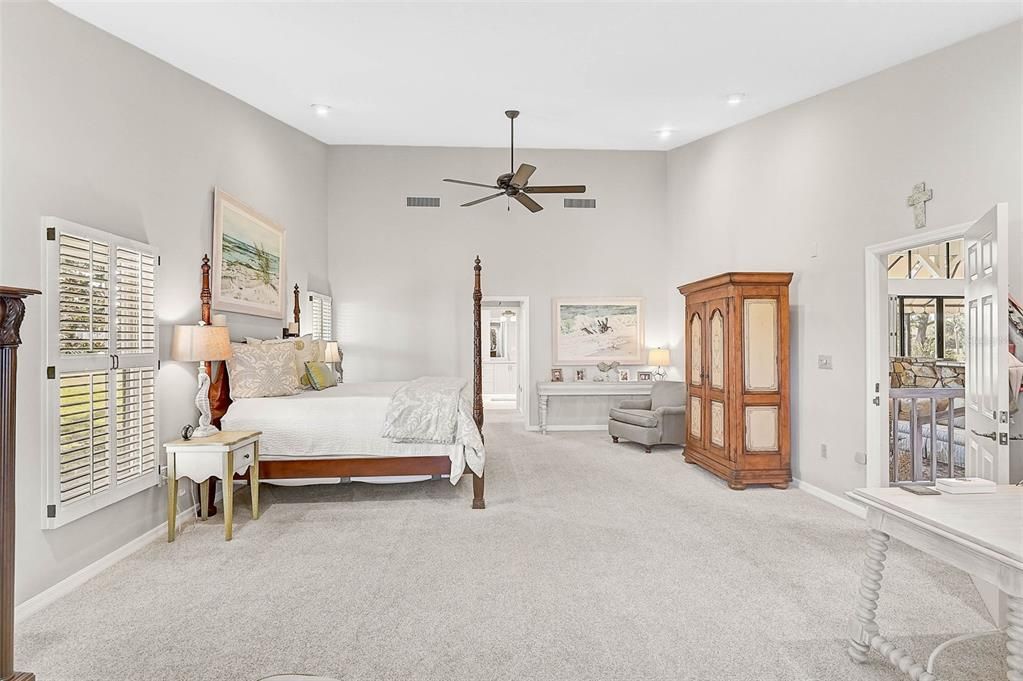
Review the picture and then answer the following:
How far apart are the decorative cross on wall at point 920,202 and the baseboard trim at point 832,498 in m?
2.09

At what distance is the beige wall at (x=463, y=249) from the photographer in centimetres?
740

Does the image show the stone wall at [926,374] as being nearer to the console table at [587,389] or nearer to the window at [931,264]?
the window at [931,264]

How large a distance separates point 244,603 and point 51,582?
→ 104cm

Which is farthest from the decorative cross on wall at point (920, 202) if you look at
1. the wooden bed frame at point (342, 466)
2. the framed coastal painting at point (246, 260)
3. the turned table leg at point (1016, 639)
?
the framed coastal painting at point (246, 260)

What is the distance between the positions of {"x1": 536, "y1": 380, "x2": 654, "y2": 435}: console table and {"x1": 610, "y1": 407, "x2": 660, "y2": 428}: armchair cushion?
0.51m

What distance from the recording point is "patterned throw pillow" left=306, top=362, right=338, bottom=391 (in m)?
5.12

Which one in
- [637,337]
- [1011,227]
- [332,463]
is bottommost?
[332,463]

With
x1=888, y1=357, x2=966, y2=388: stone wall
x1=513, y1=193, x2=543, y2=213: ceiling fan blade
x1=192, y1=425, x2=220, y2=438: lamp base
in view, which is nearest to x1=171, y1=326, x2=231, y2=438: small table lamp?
x1=192, y1=425, x2=220, y2=438: lamp base

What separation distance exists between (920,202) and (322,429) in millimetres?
4558

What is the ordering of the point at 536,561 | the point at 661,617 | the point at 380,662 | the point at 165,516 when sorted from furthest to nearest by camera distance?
1. the point at 165,516
2. the point at 536,561
3. the point at 661,617
4. the point at 380,662

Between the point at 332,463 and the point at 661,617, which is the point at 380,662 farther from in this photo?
the point at 332,463

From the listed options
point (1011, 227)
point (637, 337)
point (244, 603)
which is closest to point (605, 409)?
point (637, 337)

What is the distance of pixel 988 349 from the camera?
266 centimetres

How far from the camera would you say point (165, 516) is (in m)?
3.78
